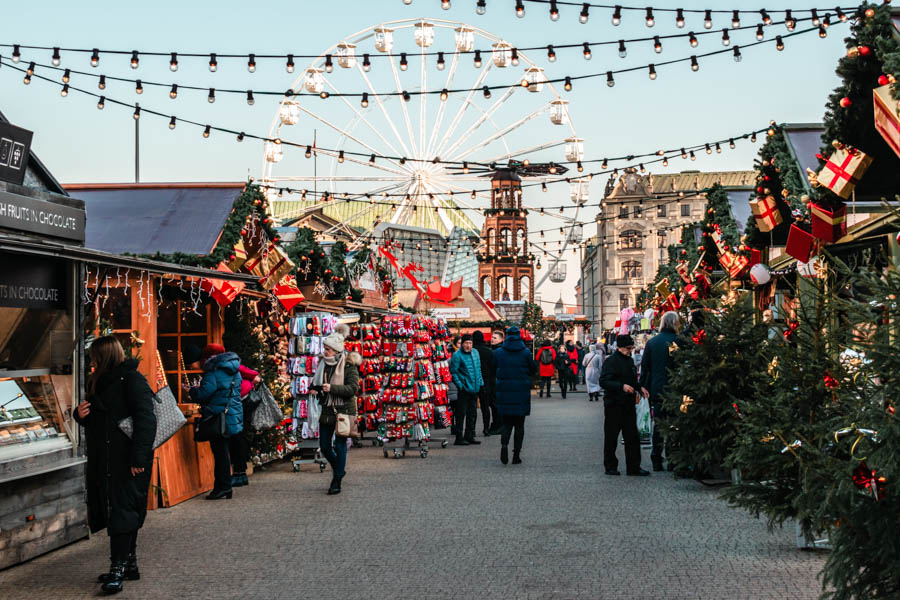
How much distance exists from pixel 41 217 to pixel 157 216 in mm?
5222

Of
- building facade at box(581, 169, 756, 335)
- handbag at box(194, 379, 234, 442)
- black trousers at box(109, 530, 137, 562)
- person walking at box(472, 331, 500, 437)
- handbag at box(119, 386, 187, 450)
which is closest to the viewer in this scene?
black trousers at box(109, 530, 137, 562)

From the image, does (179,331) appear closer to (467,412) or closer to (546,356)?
(467,412)

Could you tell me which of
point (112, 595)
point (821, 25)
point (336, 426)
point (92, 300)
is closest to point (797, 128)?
point (821, 25)

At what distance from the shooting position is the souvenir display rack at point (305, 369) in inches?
563

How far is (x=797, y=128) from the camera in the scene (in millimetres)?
12320

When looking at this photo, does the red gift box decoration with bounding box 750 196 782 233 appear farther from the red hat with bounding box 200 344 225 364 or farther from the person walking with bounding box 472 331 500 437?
the person walking with bounding box 472 331 500 437

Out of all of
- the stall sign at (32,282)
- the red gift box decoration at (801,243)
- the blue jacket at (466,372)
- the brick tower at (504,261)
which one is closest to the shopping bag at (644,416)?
the blue jacket at (466,372)

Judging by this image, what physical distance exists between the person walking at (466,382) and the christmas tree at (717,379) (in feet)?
20.4

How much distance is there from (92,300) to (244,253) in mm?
3678

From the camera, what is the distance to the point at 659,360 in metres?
12.9

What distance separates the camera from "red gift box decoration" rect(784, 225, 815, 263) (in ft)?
32.8

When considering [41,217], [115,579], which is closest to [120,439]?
[115,579]

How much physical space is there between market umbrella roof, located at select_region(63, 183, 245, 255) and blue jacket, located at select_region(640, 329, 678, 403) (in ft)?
18.3

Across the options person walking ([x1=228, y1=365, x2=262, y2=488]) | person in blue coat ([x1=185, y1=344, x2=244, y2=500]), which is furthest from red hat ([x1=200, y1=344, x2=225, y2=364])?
person walking ([x1=228, y1=365, x2=262, y2=488])
